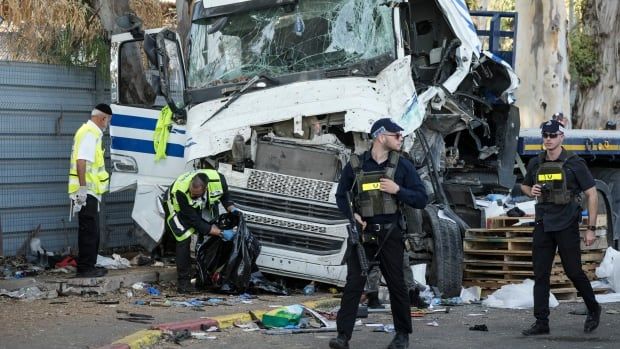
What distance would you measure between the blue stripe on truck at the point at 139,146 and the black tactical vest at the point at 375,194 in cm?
417

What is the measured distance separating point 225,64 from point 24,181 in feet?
9.44

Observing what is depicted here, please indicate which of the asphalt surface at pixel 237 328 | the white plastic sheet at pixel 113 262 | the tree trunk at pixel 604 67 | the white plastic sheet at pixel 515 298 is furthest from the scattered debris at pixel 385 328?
the tree trunk at pixel 604 67

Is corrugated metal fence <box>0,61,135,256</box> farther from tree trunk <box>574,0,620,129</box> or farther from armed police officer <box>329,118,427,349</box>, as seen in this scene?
tree trunk <box>574,0,620,129</box>

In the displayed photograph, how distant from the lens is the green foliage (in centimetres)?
2950

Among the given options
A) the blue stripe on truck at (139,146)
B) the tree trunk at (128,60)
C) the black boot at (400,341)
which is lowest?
the black boot at (400,341)

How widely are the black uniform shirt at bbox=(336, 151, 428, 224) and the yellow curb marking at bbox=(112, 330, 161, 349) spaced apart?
169 centimetres

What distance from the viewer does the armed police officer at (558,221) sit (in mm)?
9062

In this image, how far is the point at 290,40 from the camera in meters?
11.5

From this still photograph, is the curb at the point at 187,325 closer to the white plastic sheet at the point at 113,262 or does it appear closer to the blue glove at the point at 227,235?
the blue glove at the point at 227,235

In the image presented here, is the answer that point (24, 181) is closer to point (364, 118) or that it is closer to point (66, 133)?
point (66, 133)

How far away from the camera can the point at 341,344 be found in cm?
805

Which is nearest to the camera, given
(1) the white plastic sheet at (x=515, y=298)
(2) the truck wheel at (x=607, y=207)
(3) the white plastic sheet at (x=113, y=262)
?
(1) the white plastic sheet at (x=515, y=298)

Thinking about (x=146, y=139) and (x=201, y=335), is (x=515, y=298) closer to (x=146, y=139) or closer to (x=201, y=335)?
(x=201, y=335)

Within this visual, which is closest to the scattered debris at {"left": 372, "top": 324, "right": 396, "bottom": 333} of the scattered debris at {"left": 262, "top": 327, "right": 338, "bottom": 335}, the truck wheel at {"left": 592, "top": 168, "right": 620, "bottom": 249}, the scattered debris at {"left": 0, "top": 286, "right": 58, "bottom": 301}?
the scattered debris at {"left": 262, "top": 327, "right": 338, "bottom": 335}
